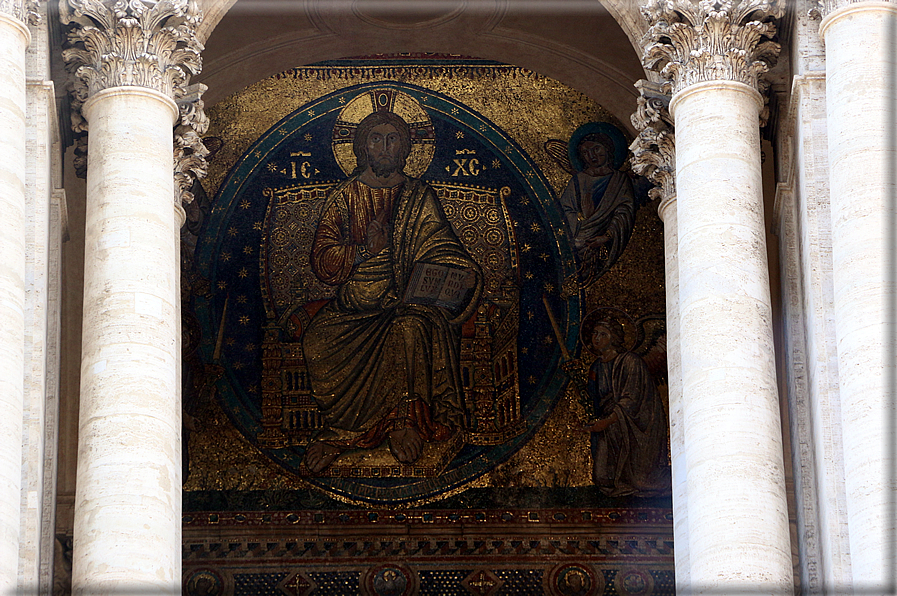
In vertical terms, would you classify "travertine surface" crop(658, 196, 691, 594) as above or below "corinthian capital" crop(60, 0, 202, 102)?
below

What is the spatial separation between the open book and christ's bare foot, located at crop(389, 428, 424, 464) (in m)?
1.43

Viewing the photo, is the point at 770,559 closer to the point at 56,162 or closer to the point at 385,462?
the point at 56,162

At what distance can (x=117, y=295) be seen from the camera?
43.2ft

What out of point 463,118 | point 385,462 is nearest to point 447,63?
point 463,118

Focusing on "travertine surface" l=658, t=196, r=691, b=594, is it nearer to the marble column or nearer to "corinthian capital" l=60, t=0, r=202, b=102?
the marble column

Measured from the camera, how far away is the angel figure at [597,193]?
2047 centimetres

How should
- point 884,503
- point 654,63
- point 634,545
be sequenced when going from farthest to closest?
point 634,545 < point 654,63 < point 884,503

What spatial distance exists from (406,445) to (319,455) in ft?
2.94

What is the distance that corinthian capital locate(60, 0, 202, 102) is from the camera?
1389 centimetres

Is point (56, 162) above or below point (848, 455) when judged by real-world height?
above

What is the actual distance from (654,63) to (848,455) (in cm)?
348

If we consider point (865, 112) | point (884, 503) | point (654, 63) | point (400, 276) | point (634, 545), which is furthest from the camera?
point (400, 276)

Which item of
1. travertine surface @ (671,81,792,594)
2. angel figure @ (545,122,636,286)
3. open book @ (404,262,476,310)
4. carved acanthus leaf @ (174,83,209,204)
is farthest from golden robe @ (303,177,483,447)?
travertine surface @ (671,81,792,594)

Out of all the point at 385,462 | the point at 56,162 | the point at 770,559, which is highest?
the point at 56,162
